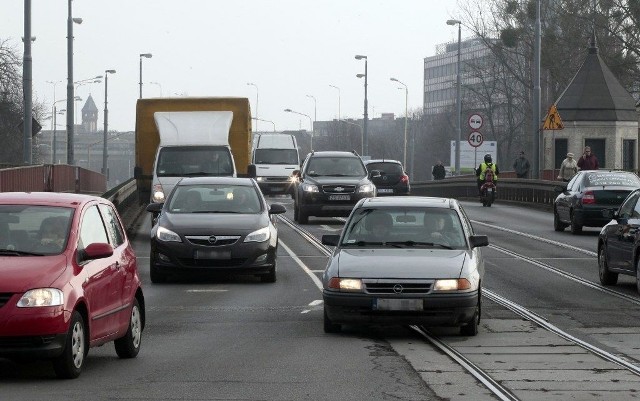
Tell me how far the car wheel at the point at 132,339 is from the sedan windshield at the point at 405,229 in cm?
297

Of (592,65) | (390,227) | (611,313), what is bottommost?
(611,313)

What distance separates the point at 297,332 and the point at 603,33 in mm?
55834

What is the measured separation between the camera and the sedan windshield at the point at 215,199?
22109mm

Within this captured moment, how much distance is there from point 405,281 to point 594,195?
58.0 ft

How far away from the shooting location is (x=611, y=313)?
17.1 meters

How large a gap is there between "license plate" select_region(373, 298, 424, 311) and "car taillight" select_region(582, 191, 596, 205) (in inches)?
697

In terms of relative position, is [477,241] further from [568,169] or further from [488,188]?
[488,188]

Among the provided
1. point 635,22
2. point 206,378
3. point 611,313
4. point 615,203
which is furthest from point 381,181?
point 206,378

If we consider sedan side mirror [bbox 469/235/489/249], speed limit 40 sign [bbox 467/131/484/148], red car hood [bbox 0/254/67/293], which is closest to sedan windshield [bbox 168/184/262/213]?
sedan side mirror [bbox 469/235/489/249]

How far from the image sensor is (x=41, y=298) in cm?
1084

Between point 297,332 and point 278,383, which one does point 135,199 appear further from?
point 278,383

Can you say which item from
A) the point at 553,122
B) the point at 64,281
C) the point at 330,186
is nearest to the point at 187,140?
the point at 330,186

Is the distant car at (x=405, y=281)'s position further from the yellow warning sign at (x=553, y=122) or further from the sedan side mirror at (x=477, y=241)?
the yellow warning sign at (x=553, y=122)

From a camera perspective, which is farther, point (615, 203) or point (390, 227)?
point (615, 203)
